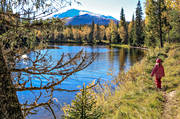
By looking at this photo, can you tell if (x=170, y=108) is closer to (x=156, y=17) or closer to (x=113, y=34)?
(x=156, y=17)

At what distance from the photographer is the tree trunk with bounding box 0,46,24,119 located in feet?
6.07

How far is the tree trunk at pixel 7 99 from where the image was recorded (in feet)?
6.07

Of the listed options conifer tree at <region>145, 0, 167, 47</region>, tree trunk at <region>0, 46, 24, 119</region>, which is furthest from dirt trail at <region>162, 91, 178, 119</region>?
conifer tree at <region>145, 0, 167, 47</region>

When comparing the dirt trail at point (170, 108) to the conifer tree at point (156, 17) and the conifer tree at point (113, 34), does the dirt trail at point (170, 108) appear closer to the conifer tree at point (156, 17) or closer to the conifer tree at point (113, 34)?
the conifer tree at point (156, 17)

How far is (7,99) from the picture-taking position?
1897mm

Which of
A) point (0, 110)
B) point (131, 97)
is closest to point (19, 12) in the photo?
point (0, 110)

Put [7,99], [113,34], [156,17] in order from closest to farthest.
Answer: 1. [7,99]
2. [156,17]
3. [113,34]

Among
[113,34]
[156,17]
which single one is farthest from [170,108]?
[113,34]

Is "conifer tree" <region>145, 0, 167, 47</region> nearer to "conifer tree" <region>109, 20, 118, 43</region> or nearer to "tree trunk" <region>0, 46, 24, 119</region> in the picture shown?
"tree trunk" <region>0, 46, 24, 119</region>

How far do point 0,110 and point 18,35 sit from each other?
1434 mm

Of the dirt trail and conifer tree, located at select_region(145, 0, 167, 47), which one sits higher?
conifer tree, located at select_region(145, 0, 167, 47)

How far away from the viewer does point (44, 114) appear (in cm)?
805

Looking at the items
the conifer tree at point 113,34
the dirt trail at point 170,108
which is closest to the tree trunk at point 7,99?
the dirt trail at point 170,108

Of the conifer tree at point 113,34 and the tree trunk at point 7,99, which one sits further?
the conifer tree at point 113,34
